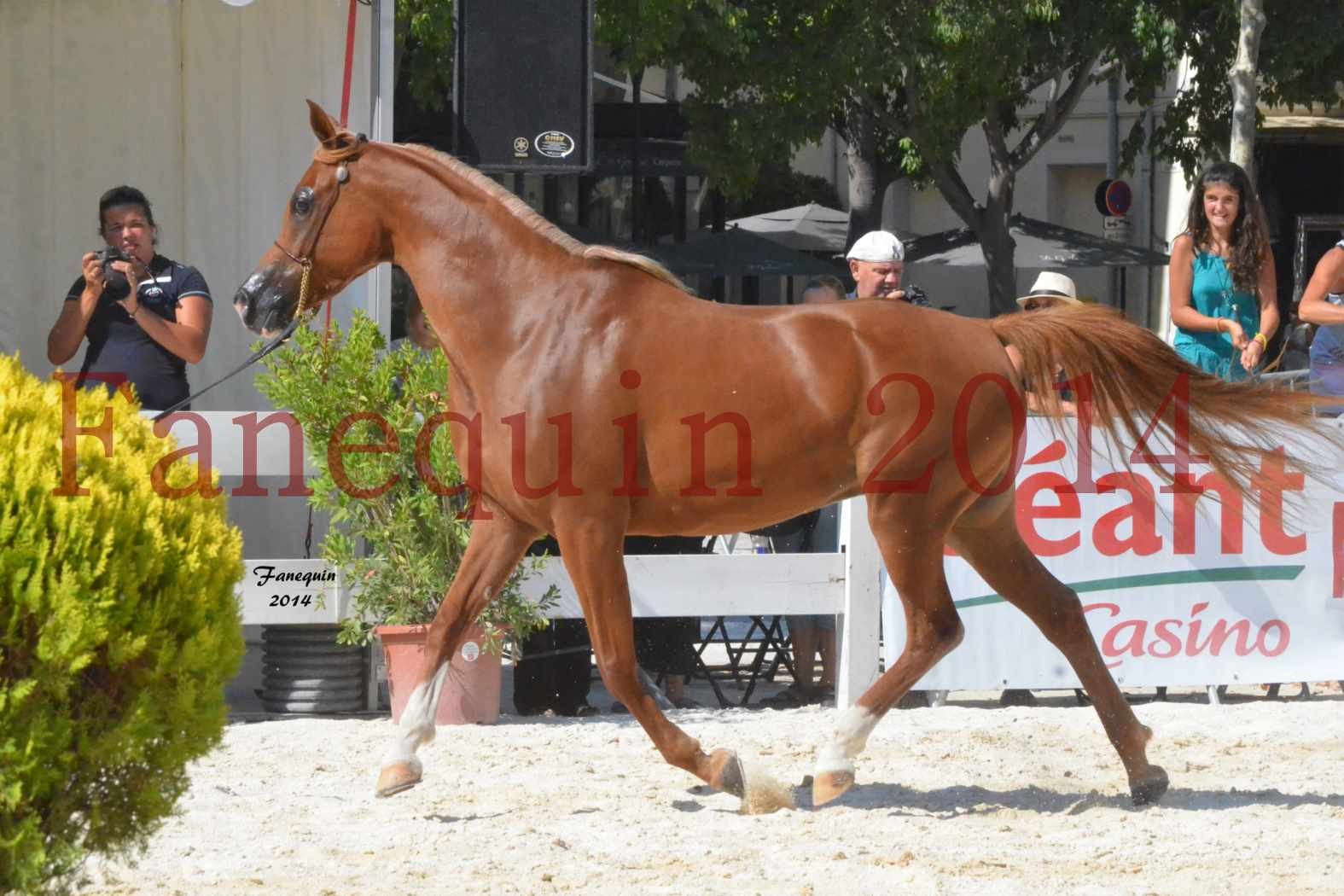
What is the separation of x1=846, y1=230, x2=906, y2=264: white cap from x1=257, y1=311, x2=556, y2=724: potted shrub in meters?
1.74

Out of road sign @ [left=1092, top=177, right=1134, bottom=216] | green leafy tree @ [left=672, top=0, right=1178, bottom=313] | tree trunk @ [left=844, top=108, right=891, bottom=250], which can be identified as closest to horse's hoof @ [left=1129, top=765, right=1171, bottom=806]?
green leafy tree @ [left=672, top=0, right=1178, bottom=313]

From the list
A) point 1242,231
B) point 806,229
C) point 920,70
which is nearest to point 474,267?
point 1242,231

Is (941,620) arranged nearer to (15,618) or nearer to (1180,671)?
(1180,671)

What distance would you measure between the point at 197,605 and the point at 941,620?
2.58 metres

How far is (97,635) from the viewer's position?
2.97m

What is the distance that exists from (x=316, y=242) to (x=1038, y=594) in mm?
2478

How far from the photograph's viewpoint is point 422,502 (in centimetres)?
621

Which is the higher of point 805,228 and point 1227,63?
point 1227,63

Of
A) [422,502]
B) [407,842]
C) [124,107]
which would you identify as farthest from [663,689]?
[124,107]

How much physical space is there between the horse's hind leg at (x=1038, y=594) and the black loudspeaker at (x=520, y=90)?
10.2 feet

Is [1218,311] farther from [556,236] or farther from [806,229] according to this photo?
[806,229]

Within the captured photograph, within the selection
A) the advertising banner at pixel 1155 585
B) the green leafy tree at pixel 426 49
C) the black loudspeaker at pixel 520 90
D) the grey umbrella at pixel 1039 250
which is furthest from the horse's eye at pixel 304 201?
the grey umbrella at pixel 1039 250

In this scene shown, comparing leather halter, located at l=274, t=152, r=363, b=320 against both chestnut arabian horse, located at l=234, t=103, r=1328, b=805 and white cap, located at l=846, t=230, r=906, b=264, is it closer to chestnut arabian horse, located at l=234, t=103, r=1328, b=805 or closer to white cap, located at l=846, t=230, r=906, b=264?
chestnut arabian horse, located at l=234, t=103, r=1328, b=805

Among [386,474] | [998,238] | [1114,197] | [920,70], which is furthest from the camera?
[1114,197]
